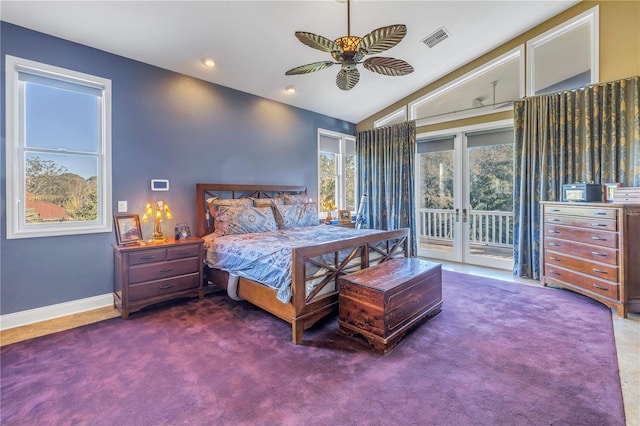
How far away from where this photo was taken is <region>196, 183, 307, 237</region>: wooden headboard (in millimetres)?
3959

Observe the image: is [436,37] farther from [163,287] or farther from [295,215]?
[163,287]

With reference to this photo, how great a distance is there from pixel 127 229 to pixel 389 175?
14.3ft

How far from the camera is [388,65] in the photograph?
2.65 m

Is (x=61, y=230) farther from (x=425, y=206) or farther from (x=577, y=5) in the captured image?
(x=577, y=5)

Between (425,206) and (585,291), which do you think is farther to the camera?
(425,206)

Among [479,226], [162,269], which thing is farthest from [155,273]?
[479,226]

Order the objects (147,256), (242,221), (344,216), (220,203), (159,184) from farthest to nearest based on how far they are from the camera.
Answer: (344,216), (220,203), (242,221), (159,184), (147,256)

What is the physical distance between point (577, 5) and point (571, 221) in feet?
9.18

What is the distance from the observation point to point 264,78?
4.19 metres

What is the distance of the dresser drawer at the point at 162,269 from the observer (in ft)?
9.82

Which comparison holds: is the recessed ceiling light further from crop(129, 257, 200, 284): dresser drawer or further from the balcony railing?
the balcony railing

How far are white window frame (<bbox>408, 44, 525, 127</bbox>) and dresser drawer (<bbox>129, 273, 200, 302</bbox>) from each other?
4.61m

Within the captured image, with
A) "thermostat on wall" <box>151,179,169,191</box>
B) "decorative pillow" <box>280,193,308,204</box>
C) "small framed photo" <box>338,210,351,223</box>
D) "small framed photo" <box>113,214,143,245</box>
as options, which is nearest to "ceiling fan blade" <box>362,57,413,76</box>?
"decorative pillow" <box>280,193,308,204</box>

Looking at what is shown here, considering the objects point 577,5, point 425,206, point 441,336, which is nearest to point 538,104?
point 577,5
